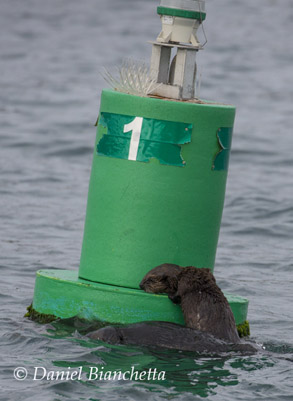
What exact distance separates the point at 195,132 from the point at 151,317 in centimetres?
137

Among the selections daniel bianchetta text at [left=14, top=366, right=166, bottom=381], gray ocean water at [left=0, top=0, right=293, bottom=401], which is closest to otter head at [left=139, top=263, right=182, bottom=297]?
gray ocean water at [left=0, top=0, right=293, bottom=401]

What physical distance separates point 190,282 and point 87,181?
8.01 meters

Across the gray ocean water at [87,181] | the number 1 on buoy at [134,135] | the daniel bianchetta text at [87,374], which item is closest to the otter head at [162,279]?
the gray ocean water at [87,181]

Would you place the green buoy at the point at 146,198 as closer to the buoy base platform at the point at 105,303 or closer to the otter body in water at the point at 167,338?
the buoy base platform at the point at 105,303

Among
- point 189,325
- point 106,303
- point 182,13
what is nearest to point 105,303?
point 106,303

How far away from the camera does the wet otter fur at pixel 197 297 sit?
244 inches

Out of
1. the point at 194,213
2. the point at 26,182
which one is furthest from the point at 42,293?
the point at 26,182

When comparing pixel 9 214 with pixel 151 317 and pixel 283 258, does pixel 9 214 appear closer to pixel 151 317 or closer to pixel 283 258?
pixel 283 258

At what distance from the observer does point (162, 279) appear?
247 inches

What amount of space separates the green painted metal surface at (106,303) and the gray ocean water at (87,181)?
0.19 metres

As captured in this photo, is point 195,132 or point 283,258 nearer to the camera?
point 195,132

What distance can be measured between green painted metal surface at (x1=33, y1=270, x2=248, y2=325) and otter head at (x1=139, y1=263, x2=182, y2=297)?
0.16 feet

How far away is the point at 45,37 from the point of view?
32719mm

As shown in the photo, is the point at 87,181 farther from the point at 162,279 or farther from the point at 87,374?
the point at 87,374
